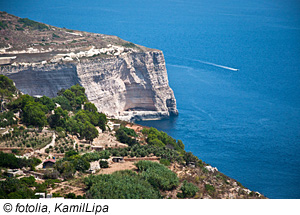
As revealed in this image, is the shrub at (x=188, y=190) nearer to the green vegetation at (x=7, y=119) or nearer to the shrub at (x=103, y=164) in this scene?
the shrub at (x=103, y=164)

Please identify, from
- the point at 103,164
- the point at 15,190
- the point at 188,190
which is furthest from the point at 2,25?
the point at 188,190

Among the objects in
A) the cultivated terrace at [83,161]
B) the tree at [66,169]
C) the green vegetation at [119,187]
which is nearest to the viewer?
the green vegetation at [119,187]

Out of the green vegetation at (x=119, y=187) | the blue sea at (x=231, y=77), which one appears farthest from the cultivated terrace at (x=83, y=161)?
the blue sea at (x=231, y=77)

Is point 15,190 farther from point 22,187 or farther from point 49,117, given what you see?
point 49,117

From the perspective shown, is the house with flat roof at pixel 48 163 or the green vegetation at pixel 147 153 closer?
the house with flat roof at pixel 48 163

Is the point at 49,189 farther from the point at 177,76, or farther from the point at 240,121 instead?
the point at 177,76

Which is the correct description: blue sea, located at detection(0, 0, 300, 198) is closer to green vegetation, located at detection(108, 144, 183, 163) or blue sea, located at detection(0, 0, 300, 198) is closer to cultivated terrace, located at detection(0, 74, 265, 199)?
cultivated terrace, located at detection(0, 74, 265, 199)
